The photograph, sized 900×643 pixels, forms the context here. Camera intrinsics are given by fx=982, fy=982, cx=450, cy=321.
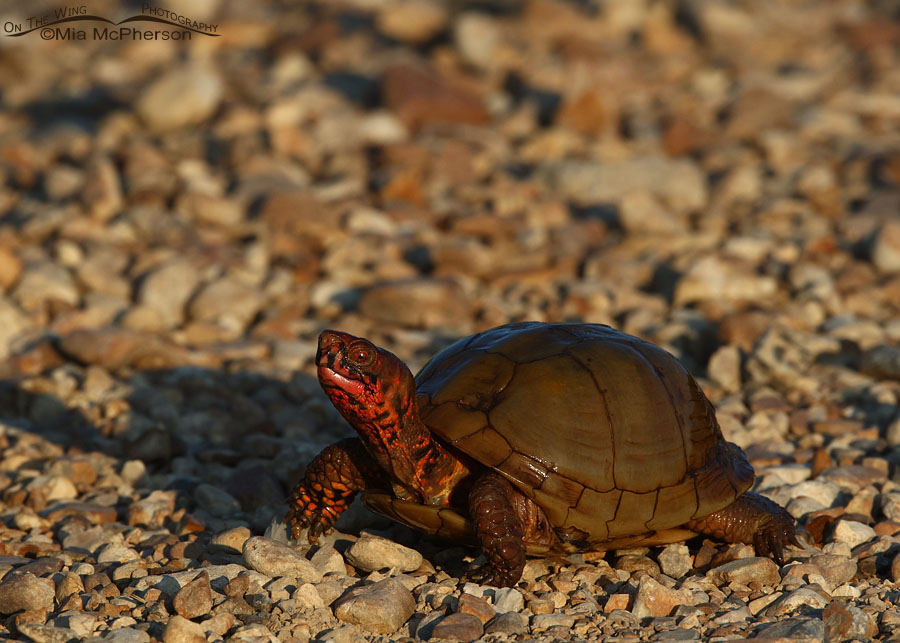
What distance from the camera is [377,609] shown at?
10.8 ft

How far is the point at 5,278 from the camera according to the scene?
6738 millimetres

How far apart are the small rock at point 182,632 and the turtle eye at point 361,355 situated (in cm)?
102

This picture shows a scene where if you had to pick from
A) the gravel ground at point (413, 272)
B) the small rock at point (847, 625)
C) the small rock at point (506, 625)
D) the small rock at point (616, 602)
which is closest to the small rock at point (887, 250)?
the gravel ground at point (413, 272)

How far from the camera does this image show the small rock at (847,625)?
10.9ft

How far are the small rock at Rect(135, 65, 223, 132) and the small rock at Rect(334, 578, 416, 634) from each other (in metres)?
7.45

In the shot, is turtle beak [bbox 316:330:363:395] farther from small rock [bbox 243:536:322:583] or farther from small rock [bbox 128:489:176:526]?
small rock [bbox 128:489:176:526]

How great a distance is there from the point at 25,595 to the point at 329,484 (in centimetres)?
115

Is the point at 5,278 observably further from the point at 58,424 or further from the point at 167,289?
the point at 58,424

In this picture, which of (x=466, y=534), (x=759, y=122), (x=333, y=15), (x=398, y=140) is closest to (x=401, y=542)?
(x=466, y=534)

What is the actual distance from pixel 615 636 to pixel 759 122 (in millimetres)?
7942

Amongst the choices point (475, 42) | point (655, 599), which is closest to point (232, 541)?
point (655, 599)

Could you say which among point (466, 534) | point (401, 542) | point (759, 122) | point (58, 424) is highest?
point (759, 122)

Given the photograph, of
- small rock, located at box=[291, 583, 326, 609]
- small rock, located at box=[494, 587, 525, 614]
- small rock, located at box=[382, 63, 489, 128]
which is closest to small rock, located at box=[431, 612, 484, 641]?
small rock, located at box=[494, 587, 525, 614]

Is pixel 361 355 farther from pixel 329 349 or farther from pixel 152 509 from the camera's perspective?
pixel 152 509
